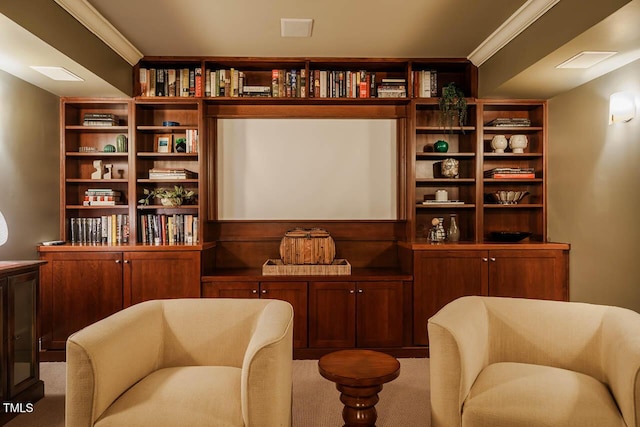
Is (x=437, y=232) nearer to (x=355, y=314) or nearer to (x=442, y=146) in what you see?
(x=442, y=146)

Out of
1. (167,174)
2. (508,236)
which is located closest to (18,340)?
(167,174)

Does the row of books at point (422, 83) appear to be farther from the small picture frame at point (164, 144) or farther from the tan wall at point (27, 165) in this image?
the tan wall at point (27, 165)

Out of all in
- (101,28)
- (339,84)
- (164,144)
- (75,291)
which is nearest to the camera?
(101,28)

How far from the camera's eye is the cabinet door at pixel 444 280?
3.83 meters

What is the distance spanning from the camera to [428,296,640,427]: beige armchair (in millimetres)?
1768

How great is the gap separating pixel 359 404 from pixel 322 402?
0.90m

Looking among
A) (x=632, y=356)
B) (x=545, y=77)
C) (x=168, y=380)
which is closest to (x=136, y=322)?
(x=168, y=380)

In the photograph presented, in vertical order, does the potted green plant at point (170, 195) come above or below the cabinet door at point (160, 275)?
above

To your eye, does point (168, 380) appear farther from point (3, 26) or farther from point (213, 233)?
point (213, 233)

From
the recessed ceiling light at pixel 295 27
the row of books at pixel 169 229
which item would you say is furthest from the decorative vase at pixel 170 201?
the recessed ceiling light at pixel 295 27

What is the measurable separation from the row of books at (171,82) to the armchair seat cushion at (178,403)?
2.75 meters

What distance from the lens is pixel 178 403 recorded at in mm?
1801

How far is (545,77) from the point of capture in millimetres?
3471

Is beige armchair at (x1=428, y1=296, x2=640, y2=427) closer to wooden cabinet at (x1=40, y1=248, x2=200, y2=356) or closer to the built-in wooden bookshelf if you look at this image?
the built-in wooden bookshelf
